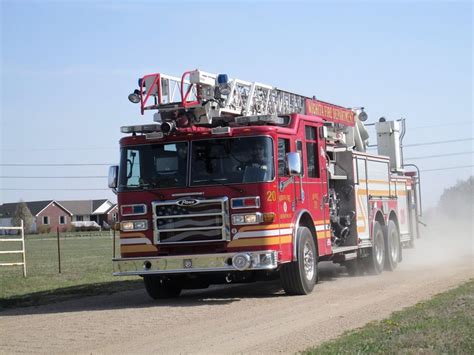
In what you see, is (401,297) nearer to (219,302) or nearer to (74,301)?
(219,302)

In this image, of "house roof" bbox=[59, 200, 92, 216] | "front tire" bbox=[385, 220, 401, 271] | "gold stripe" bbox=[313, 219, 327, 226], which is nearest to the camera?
"gold stripe" bbox=[313, 219, 327, 226]

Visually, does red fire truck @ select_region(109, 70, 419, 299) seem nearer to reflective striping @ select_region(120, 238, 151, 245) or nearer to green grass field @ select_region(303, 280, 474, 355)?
reflective striping @ select_region(120, 238, 151, 245)

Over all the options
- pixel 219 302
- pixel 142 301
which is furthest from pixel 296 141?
pixel 142 301

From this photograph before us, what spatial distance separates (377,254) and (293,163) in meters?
6.11

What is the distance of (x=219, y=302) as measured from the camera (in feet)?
42.6

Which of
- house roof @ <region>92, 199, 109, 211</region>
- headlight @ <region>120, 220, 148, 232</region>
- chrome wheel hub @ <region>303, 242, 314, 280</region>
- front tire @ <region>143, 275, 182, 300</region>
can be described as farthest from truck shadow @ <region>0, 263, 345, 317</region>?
house roof @ <region>92, 199, 109, 211</region>

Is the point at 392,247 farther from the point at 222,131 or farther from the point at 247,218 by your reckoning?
the point at 222,131

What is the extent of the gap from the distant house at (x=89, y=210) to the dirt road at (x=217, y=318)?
4561 inches

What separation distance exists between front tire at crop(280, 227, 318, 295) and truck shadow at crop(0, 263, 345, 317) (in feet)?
1.41

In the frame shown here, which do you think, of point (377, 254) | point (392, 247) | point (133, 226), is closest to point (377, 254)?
point (377, 254)

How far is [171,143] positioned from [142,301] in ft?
9.92

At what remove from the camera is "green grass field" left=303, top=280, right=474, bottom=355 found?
26.1 feet

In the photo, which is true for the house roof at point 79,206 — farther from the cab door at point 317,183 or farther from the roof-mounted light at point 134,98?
the roof-mounted light at point 134,98

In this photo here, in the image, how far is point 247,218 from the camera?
12312 millimetres
